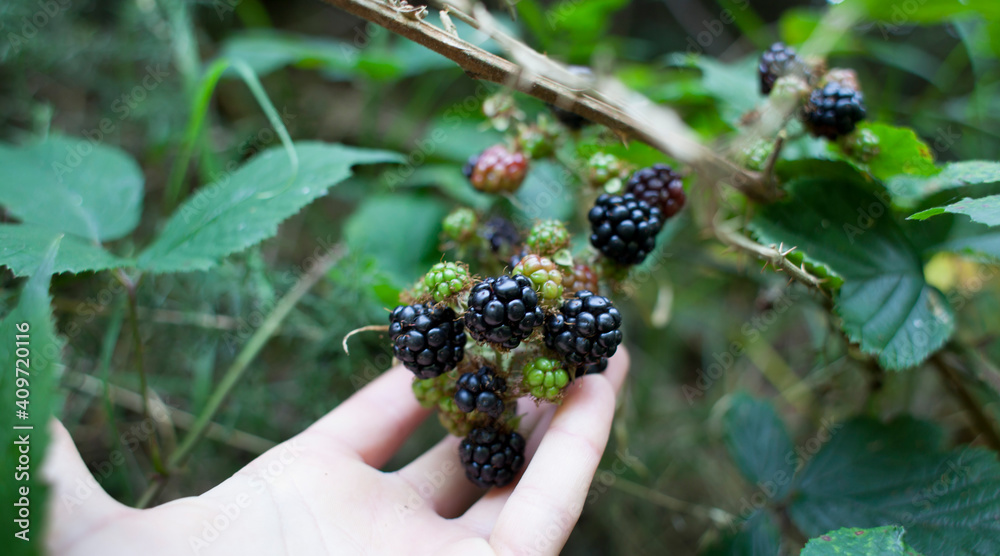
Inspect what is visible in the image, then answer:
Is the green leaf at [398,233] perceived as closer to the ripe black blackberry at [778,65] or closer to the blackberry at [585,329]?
the blackberry at [585,329]

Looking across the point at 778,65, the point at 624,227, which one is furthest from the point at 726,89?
the point at 624,227

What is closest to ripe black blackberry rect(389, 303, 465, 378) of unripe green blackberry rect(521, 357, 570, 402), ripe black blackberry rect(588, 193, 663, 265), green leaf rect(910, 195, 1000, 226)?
unripe green blackberry rect(521, 357, 570, 402)

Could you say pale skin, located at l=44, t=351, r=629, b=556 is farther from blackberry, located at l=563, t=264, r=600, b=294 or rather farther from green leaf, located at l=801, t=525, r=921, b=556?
green leaf, located at l=801, t=525, r=921, b=556

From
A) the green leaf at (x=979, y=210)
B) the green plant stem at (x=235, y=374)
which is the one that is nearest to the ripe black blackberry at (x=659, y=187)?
the green leaf at (x=979, y=210)

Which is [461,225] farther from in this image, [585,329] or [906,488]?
[906,488]

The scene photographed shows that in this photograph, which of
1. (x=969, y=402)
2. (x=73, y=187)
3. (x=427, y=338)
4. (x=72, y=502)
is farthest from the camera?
(x=73, y=187)

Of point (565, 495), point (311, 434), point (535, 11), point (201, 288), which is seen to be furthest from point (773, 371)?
point (201, 288)
